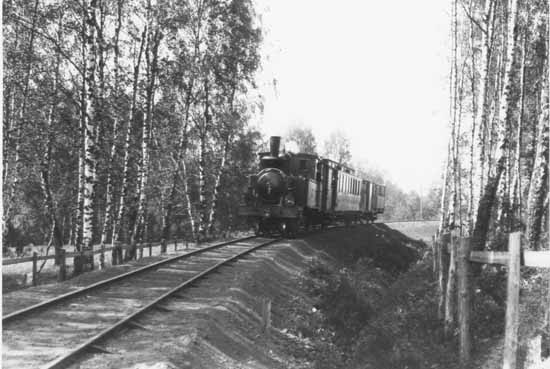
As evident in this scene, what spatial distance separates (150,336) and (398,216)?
87759 mm

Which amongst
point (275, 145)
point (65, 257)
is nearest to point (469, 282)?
point (65, 257)

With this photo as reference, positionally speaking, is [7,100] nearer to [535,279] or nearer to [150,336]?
[150,336]

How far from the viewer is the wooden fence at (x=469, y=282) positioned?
5.05 meters

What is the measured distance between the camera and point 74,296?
935cm

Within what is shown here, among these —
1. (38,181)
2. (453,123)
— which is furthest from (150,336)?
(38,181)

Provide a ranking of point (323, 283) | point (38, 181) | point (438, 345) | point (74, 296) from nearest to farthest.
A: 1. point (438, 345)
2. point (74, 296)
3. point (323, 283)
4. point (38, 181)

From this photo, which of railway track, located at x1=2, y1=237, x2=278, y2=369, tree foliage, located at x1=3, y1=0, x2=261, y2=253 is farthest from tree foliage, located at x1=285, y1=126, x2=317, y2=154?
railway track, located at x1=2, y1=237, x2=278, y2=369

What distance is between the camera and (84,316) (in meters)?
8.19

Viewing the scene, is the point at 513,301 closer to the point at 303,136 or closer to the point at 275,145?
the point at 275,145

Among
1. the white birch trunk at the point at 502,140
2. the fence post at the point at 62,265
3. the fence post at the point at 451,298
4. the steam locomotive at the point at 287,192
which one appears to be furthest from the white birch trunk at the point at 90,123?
the white birch trunk at the point at 502,140

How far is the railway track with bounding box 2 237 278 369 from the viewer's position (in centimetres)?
630

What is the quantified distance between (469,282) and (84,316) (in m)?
5.92

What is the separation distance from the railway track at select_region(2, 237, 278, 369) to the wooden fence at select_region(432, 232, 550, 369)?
4700 mm

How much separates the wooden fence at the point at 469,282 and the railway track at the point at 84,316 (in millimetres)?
4700
